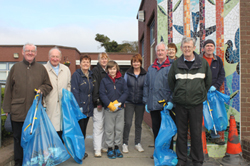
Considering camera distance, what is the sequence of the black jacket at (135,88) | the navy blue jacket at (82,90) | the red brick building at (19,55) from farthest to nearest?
1. the red brick building at (19,55)
2. the black jacket at (135,88)
3. the navy blue jacket at (82,90)

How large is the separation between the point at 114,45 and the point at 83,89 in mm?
29112

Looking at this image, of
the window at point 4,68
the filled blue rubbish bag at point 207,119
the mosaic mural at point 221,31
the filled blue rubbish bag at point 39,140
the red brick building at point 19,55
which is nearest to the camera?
the filled blue rubbish bag at point 39,140

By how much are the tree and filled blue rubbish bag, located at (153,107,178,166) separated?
95.0ft

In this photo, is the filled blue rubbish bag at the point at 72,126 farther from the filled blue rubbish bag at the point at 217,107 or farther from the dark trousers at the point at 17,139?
the filled blue rubbish bag at the point at 217,107

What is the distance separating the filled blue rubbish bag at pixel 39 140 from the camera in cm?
288

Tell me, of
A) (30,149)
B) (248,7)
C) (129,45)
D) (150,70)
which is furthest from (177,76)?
(129,45)

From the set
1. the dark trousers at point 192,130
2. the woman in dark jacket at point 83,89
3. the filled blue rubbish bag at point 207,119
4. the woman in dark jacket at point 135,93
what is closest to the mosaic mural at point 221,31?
the filled blue rubbish bag at point 207,119

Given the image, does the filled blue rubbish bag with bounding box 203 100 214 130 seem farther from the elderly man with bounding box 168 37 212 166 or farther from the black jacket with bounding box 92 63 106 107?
the black jacket with bounding box 92 63 106 107

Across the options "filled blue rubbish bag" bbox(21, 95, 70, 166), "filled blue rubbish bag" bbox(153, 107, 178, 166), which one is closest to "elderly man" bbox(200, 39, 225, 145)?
"filled blue rubbish bag" bbox(153, 107, 178, 166)

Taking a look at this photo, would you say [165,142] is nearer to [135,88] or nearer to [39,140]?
[135,88]

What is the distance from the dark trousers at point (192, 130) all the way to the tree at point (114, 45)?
95.2 ft

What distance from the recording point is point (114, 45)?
32.1m

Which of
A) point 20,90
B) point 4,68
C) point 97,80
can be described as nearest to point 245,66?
point 97,80

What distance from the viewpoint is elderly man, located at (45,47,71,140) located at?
3363 mm
